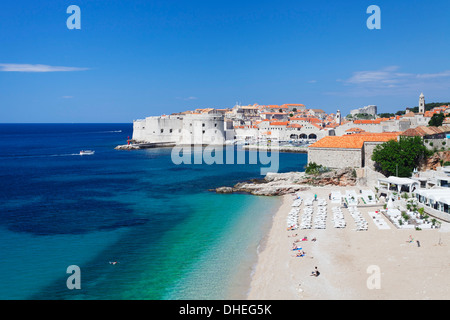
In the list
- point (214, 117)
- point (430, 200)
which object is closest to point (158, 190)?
point (430, 200)

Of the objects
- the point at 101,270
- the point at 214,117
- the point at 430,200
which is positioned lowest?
the point at 101,270

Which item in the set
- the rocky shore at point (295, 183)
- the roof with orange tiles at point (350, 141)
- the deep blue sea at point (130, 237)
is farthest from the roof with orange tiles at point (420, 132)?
the deep blue sea at point (130, 237)

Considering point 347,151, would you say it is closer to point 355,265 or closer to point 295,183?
point 295,183

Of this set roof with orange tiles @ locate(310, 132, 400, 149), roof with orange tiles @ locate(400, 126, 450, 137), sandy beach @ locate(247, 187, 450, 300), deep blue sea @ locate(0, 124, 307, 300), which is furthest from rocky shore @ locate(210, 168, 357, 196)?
sandy beach @ locate(247, 187, 450, 300)

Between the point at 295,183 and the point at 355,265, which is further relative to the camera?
the point at 295,183

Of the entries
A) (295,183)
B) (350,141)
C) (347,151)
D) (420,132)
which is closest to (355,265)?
(295,183)
